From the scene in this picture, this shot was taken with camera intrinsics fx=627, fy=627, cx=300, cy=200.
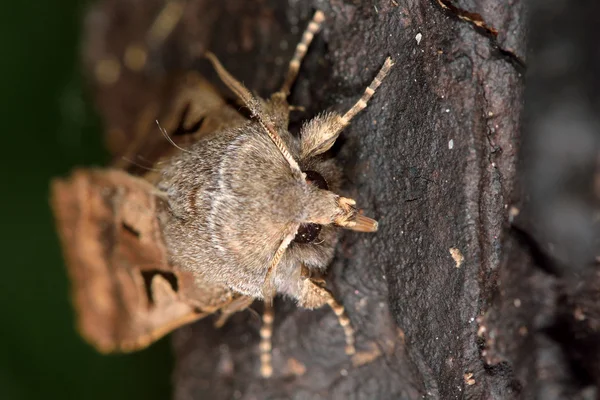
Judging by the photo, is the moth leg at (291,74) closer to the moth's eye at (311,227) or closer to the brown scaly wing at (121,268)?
the moth's eye at (311,227)

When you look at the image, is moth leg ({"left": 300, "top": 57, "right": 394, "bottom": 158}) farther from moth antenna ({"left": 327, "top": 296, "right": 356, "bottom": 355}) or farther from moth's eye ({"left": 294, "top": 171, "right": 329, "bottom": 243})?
moth antenna ({"left": 327, "top": 296, "right": 356, "bottom": 355})

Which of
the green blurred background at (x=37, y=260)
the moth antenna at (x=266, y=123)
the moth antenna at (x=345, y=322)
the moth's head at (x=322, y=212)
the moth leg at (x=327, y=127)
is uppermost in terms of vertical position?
the moth leg at (x=327, y=127)

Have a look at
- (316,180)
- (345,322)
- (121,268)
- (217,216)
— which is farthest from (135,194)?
(345,322)

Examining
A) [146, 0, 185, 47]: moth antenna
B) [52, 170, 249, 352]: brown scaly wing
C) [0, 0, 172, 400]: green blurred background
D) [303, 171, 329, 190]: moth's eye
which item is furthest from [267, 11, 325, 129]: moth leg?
[0, 0, 172, 400]: green blurred background

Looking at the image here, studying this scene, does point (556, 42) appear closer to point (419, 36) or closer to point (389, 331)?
point (419, 36)

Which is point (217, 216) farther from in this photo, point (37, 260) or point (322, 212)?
point (37, 260)

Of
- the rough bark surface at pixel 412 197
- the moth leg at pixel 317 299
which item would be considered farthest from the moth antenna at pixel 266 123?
the moth leg at pixel 317 299

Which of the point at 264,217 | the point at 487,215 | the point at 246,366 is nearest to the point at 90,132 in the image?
the point at 246,366
